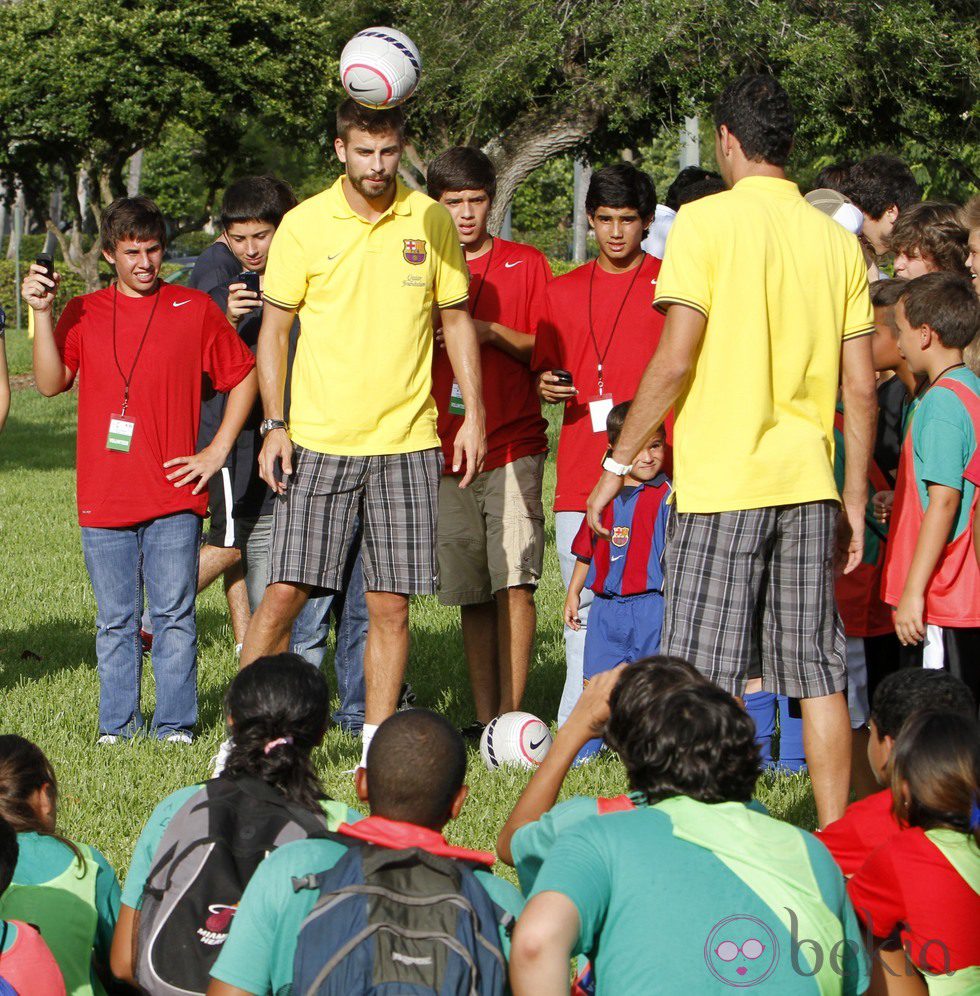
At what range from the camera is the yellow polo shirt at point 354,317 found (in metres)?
5.73

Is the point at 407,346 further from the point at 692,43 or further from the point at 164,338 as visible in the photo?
the point at 692,43

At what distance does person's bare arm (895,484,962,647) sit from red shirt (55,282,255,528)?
3.17 meters

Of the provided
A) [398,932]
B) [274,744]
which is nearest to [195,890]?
[274,744]

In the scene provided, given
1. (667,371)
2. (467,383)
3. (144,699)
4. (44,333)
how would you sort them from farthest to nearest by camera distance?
(144,699) → (44,333) → (467,383) → (667,371)

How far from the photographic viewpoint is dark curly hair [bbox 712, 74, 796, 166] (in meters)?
4.85

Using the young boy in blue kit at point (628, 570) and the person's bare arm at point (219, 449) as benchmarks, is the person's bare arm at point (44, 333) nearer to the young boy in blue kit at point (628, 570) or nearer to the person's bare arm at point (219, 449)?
the person's bare arm at point (219, 449)

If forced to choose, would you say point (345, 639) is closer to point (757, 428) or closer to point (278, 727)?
point (757, 428)

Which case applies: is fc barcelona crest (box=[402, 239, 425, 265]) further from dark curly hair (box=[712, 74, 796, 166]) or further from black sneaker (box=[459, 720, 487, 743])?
black sneaker (box=[459, 720, 487, 743])

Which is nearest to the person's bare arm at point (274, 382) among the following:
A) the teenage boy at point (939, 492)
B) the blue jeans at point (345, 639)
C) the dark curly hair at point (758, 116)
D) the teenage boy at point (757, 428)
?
the blue jeans at point (345, 639)

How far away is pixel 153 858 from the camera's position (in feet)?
11.7

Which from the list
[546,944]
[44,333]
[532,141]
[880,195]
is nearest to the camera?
[546,944]

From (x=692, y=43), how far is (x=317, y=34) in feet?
33.4

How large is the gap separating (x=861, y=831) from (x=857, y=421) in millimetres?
1720

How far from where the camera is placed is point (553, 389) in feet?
21.4
